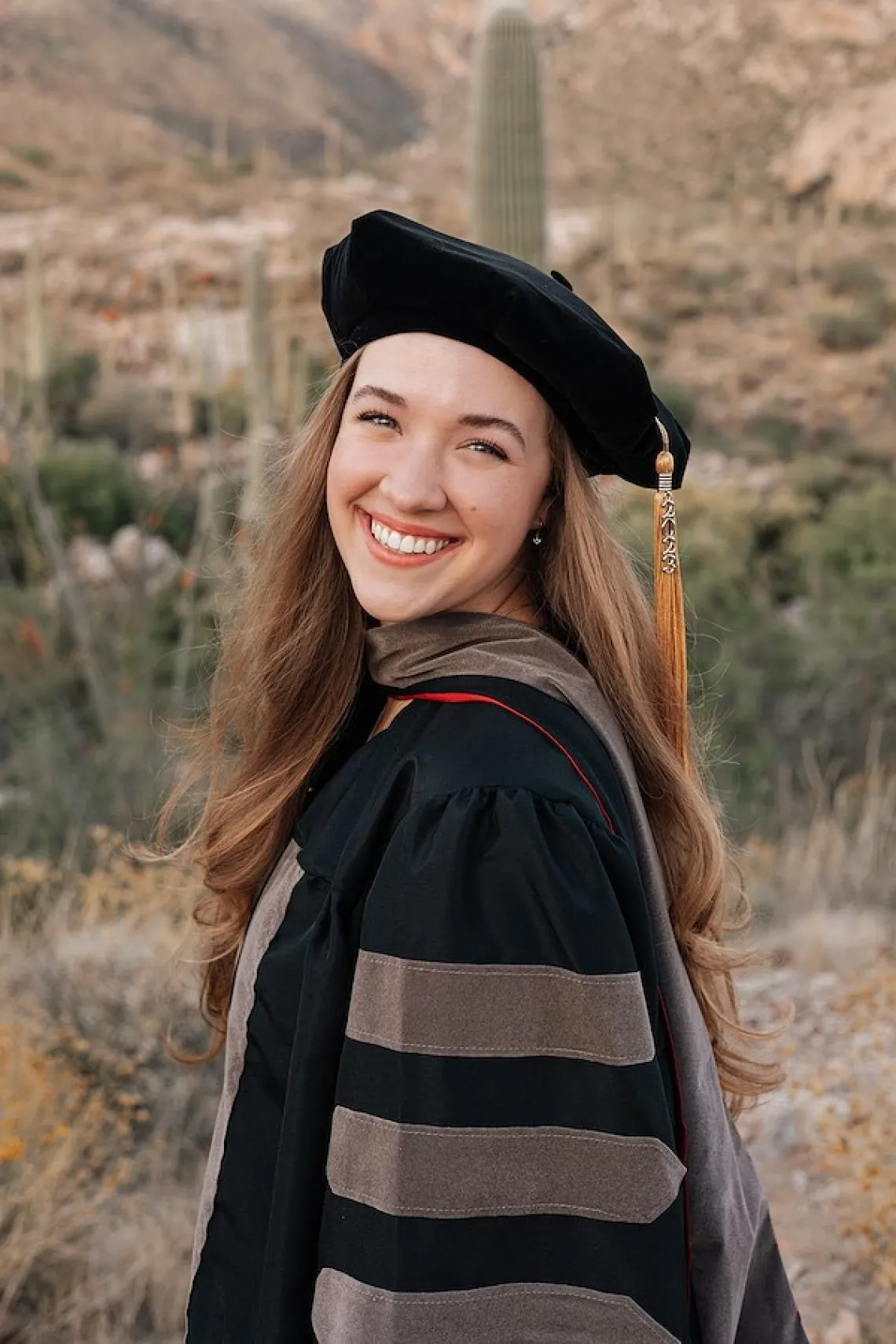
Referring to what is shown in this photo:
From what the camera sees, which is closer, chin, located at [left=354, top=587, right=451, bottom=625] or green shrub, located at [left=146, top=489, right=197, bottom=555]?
chin, located at [left=354, top=587, right=451, bottom=625]

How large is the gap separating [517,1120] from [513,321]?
0.85 meters

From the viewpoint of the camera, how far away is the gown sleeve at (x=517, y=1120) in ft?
4.50

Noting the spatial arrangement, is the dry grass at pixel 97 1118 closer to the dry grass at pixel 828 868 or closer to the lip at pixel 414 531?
the lip at pixel 414 531

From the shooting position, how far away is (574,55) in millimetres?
31656

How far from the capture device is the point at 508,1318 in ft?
4.52

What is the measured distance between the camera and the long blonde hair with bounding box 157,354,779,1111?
1767 millimetres

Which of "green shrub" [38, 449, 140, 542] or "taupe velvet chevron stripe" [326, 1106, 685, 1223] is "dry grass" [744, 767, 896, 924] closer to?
"taupe velvet chevron stripe" [326, 1106, 685, 1223]

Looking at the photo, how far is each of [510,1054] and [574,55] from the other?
33706 mm

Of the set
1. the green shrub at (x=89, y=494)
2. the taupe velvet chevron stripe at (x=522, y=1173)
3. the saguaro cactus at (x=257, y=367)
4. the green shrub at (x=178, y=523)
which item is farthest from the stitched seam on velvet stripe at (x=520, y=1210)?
the green shrub at (x=89, y=494)

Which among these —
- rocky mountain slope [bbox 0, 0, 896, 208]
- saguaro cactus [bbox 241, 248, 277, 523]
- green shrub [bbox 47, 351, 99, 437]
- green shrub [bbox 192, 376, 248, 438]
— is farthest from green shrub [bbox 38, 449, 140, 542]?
rocky mountain slope [bbox 0, 0, 896, 208]

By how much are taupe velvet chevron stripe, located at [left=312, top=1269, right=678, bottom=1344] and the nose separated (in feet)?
2.79

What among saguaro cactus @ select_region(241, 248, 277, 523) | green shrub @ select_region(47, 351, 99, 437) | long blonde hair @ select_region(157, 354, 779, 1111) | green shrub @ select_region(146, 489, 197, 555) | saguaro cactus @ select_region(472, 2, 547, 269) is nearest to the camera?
long blonde hair @ select_region(157, 354, 779, 1111)

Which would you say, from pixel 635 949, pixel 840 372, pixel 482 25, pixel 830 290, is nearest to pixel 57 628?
pixel 482 25

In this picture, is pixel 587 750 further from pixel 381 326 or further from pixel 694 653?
pixel 694 653
